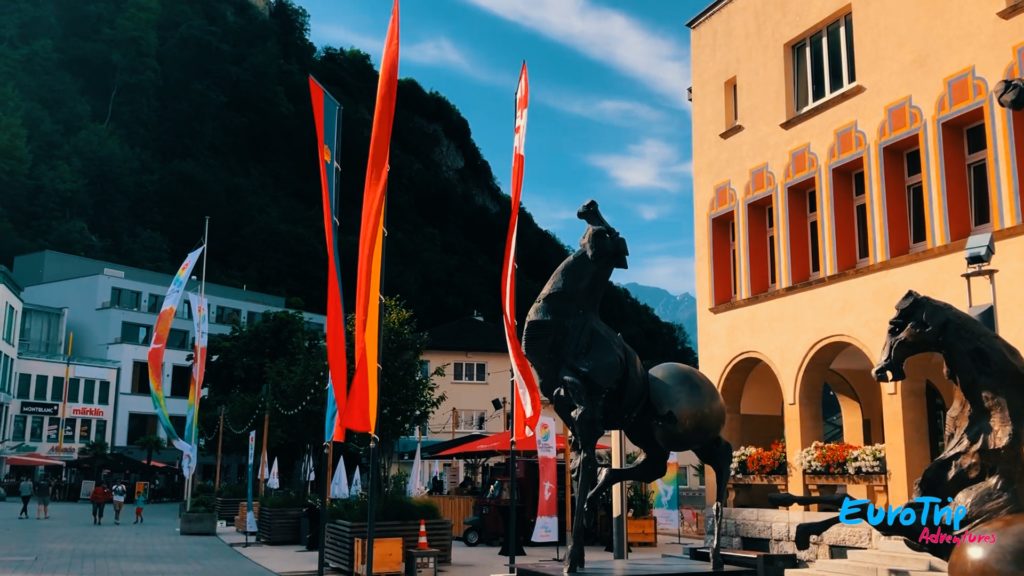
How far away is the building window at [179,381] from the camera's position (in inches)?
2707

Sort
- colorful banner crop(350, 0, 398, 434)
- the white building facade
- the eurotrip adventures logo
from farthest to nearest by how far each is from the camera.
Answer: the white building facade, colorful banner crop(350, 0, 398, 434), the eurotrip adventures logo

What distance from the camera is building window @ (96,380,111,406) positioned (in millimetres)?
62994

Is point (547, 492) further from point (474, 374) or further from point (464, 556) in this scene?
point (474, 374)

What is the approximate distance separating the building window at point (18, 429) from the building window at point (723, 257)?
52585mm

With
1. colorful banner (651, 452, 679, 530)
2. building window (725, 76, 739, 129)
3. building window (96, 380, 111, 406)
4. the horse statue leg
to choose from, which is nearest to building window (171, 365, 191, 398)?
building window (96, 380, 111, 406)

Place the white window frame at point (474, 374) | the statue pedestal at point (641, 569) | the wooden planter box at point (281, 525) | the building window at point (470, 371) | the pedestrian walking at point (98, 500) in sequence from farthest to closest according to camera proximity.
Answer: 1. the building window at point (470, 371)
2. the white window frame at point (474, 374)
3. the pedestrian walking at point (98, 500)
4. the wooden planter box at point (281, 525)
5. the statue pedestal at point (641, 569)

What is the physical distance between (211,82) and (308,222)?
21.4 metres

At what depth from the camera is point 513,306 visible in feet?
42.3

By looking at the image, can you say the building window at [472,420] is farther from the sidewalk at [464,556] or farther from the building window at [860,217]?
the building window at [860,217]

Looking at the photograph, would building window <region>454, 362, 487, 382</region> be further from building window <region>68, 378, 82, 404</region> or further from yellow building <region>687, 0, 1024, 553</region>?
yellow building <region>687, 0, 1024, 553</region>

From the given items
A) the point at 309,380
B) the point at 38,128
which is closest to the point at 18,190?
the point at 38,128

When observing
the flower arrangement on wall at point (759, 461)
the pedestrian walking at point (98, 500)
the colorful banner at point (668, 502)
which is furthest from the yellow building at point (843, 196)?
the pedestrian walking at point (98, 500)

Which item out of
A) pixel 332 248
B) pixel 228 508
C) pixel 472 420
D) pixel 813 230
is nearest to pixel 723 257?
pixel 813 230

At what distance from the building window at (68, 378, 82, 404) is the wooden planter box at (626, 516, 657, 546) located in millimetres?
49655
